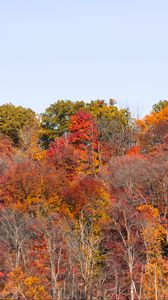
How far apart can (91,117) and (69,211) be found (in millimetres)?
19094

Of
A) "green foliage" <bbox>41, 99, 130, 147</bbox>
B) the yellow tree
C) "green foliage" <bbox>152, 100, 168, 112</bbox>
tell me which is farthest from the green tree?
the yellow tree

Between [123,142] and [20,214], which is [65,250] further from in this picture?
[123,142]

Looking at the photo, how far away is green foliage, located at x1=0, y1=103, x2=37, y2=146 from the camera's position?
5512cm

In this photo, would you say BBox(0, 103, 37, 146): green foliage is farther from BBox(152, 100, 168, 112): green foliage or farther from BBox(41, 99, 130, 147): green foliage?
BBox(152, 100, 168, 112): green foliage

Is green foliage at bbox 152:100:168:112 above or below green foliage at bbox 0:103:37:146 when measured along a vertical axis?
above

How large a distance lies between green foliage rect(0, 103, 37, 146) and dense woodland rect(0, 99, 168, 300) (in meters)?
2.77

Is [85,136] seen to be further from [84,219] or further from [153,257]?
[153,257]

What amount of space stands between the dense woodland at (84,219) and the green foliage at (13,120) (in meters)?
2.77

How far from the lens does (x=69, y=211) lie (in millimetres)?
36188

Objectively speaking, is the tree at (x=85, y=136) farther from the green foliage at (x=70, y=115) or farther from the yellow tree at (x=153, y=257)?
the yellow tree at (x=153, y=257)

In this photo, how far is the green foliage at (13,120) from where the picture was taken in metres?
55.1

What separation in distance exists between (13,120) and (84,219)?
2303cm

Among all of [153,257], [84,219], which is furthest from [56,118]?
[153,257]

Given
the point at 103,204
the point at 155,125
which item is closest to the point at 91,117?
the point at 155,125
